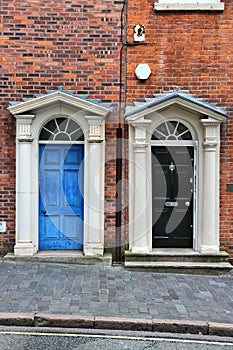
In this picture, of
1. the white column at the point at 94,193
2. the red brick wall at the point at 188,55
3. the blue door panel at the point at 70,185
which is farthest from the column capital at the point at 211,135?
the blue door panel at the point at 70,185

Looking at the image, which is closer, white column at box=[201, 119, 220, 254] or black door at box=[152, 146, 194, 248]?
white column at box=[201, 119, 220, 254]

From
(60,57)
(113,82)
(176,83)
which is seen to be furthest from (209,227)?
(60,57)

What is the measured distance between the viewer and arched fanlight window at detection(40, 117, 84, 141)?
7516 mm

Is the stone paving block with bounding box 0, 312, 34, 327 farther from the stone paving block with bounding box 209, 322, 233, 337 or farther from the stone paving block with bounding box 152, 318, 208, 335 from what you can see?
the stone paving block with bounding box 209, 322, 233, 337

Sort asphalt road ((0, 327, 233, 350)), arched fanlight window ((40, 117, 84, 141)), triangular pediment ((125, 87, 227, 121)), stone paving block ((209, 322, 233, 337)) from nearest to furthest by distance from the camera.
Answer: asphalt road ((0, 327, 233, 350))
stone paving block ((209, 322, 233, 337))
triangular pediment ((125, 87, 227, 121))
arched fanlight window ((40, 117, 84, 141))

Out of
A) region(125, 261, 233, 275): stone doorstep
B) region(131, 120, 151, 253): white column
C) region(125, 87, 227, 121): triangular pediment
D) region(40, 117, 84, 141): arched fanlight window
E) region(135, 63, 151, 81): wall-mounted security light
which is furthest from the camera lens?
region(40, 117, 84, 141): arched fanlight window

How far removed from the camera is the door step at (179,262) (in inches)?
278

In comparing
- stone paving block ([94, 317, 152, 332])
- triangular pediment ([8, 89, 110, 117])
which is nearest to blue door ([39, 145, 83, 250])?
triangular pediment ([8, 89, 110, 117])

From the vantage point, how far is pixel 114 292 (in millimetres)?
5984

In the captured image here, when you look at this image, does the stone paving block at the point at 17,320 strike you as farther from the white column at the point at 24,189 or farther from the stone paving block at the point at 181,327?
the white column at the point at 24,189

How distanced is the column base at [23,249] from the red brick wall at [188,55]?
3.63m

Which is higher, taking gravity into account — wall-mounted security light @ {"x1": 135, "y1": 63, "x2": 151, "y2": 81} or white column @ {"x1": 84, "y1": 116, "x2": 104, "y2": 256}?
wall-mounted security light @ {"x1": 135, "y1": 63, "x2": 151, "y2": 81}

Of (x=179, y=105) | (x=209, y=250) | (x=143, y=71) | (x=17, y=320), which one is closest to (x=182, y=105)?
(x=179, y=105)

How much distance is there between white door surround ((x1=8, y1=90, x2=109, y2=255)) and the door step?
764 millimetres
